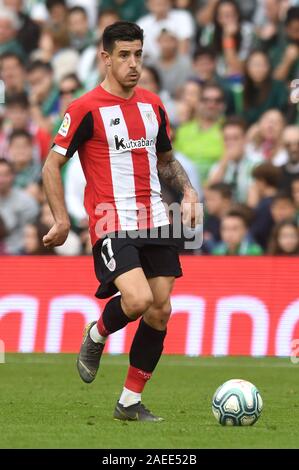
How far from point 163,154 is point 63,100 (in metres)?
9.05

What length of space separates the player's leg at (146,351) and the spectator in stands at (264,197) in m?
6.71

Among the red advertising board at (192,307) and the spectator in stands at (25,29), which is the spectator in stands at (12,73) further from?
the red advertising board at (192,307)

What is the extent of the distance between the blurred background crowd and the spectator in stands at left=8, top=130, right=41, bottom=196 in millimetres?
19

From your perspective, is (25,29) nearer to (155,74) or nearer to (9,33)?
(9,33)

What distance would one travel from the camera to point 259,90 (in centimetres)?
1745

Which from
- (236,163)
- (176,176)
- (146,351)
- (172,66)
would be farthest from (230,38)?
(146,351)

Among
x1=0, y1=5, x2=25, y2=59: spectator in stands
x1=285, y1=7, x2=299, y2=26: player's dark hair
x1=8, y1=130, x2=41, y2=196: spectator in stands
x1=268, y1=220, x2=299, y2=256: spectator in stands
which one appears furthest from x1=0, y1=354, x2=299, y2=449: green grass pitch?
x1=0, y1=5, x2=25, y2=59: spectator in stands

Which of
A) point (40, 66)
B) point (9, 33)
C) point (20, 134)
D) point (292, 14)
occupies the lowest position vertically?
point (20, 134)

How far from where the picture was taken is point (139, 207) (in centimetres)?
915

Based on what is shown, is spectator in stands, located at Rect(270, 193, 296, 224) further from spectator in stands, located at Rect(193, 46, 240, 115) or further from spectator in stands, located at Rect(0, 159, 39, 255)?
spectator in stands, located at Rect(0, 159, 39, 255)

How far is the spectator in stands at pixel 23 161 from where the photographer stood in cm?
1791

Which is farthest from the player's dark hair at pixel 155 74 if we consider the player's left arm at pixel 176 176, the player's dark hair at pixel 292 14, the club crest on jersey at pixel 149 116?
the club crest on jersey at pixel 149 116

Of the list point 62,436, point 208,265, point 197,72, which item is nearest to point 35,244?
point 208,265

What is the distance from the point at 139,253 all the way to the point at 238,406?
124cm
